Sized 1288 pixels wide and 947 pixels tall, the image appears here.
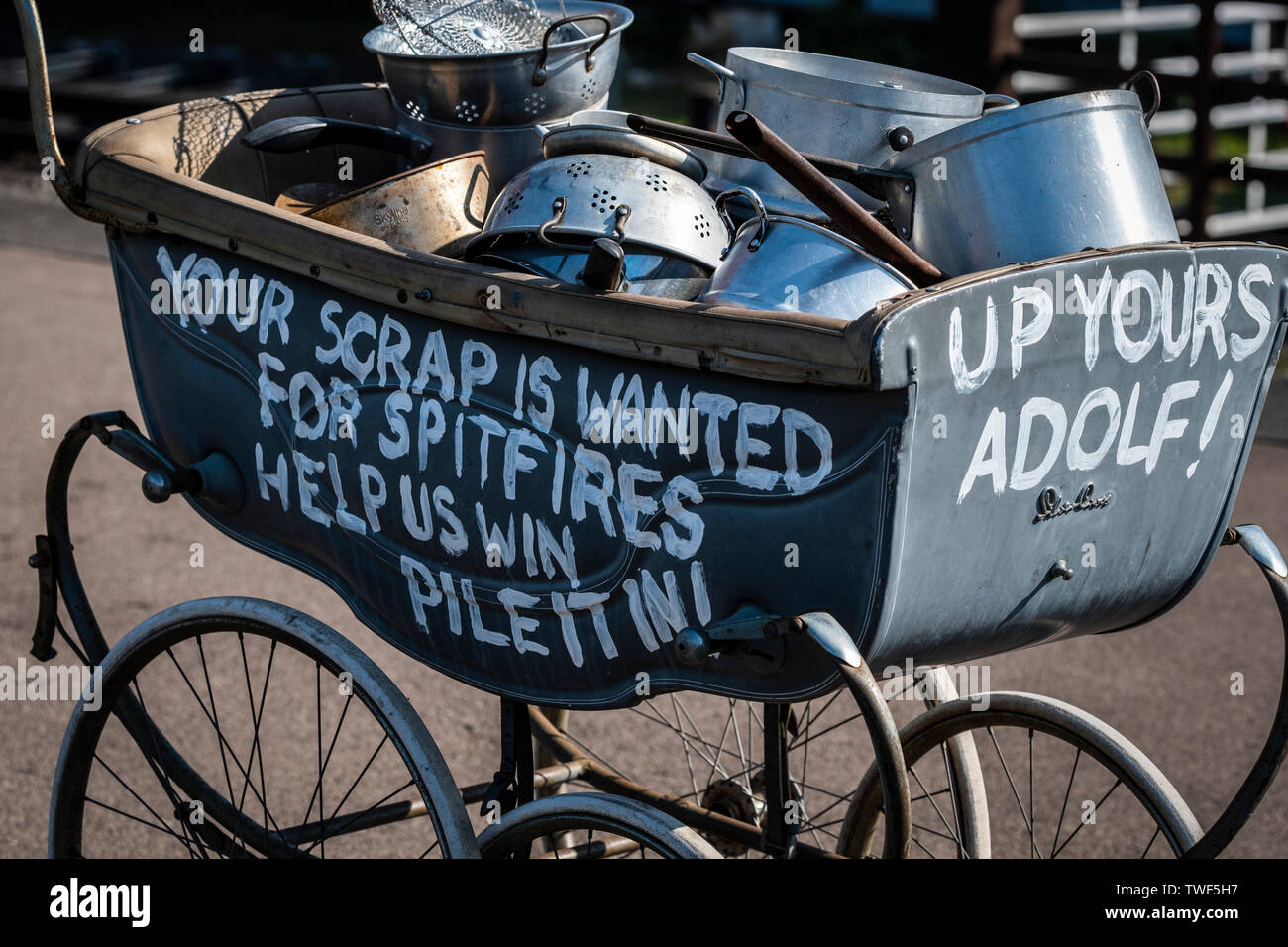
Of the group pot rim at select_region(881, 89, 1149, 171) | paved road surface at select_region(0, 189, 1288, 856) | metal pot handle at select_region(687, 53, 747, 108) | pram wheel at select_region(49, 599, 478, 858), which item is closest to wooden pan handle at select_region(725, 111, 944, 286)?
pot rim at select_region(881, 89, 1149, 171)

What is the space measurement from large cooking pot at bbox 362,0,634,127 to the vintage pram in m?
0.41

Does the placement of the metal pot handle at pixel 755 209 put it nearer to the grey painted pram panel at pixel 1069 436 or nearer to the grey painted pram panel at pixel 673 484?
the grey painted pram panel at pixel 673 484

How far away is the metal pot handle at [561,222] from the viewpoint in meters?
1.92

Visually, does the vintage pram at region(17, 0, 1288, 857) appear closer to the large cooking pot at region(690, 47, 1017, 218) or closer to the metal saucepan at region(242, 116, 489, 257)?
the metal saucepan at region(242, 116, 489, 257)

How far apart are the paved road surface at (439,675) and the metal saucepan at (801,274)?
1.85 metres

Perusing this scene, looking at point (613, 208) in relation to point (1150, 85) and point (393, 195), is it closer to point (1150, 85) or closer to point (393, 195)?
point (393, 195)

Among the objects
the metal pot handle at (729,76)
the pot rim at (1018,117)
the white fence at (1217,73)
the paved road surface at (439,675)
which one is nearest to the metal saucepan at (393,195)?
the metal pot handle at (729,76)

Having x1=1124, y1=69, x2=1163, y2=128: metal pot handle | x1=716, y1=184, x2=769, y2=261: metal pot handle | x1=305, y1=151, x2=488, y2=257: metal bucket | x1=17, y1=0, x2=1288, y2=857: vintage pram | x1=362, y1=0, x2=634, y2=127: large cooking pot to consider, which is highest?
x1=1124, y1=69, x2=1163, y2=128: metal pot handle

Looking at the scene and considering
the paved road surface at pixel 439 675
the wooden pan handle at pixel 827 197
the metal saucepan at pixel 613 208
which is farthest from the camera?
the paved road surface at pixel 439 675

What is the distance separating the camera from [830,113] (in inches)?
82.1

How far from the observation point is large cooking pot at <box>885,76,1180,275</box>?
1849 millimetres

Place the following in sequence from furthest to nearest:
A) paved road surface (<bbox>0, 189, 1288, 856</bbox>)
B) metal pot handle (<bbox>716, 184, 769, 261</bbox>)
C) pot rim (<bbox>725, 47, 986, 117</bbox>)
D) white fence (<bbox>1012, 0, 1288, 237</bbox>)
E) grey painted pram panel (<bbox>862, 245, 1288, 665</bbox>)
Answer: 1. white fence (<bbox>1012, 0, 1288, 237</bbox>)
2. paved road surface (<bbox>0, 189, 1288, 856</bbox>)
3. pot rim (<bbox>725, 47, 986, 117</bbox>)
4. metal pot handle (<bbox>716, 184, 769, 261</bbox>)
5. grey painted pram panel (<bbox>862, 245, 1288, 665</bbox>)
